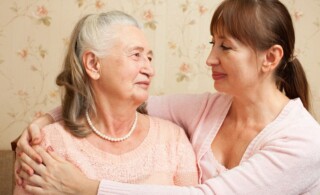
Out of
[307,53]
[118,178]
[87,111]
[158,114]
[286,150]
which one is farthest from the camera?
[307,53]

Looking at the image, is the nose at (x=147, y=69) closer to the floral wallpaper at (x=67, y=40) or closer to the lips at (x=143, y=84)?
the lips at (x=143, y=84)

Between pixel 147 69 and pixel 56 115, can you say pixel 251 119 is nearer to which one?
pixel 147 69

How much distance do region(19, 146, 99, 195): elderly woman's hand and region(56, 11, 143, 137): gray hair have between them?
151mm

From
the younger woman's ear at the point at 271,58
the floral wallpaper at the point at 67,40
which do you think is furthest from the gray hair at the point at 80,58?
the floral wallpaper at the point at 67,40

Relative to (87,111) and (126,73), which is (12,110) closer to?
(87,111)

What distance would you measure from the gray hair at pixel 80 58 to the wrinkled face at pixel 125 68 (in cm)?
3

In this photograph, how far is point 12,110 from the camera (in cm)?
223

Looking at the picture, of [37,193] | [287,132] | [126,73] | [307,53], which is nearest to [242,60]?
[287,132]

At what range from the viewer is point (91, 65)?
1.41 m

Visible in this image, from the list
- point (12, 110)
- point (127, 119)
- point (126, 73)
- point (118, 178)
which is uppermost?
point (126, 73)

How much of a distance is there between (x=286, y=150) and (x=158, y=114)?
1.97 ft

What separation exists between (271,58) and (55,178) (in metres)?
0.84

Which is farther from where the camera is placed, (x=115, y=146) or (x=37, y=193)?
(x=115, y=146)

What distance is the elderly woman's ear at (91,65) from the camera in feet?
4.60
